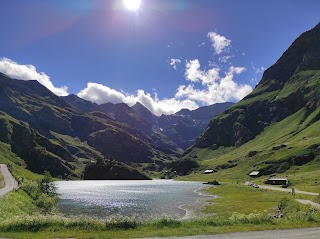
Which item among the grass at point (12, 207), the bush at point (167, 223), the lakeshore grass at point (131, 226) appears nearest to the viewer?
the lakeshore grass at point (131, 226)

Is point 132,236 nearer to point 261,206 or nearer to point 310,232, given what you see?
point 310,232

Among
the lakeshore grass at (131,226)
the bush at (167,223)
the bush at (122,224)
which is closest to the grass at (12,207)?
the lakeshore grass at (131,226)

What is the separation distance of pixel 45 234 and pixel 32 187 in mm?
92830

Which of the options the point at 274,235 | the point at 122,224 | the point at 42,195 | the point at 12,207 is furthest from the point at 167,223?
the point at 42,195

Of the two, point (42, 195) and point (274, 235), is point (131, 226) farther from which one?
point (42, 195)

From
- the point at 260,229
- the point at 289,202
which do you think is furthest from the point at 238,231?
the point at 289,202

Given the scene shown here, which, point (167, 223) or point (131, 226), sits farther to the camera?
point (167, 223)

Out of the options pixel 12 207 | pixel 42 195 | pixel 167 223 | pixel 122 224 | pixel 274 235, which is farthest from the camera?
pixel 42 195

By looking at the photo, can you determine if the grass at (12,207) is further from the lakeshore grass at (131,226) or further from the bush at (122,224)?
the bush at (122,224)

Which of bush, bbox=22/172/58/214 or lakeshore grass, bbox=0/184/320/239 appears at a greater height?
bush, bbox=22/172/58/214

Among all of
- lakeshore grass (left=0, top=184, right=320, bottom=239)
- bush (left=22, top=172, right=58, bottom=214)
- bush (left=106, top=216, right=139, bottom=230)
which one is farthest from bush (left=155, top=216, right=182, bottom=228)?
bush (left=22, top=172, right=58, bottom=214)

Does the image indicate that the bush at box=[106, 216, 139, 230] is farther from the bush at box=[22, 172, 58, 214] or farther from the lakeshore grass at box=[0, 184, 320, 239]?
the bush at box=[22, 172, 58, 214]

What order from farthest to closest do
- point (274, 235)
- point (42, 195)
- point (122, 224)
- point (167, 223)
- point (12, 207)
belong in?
point (42, 195), point (12, 207), point (167, 223), point (122, 224), point (274, 235)

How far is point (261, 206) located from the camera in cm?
10100
